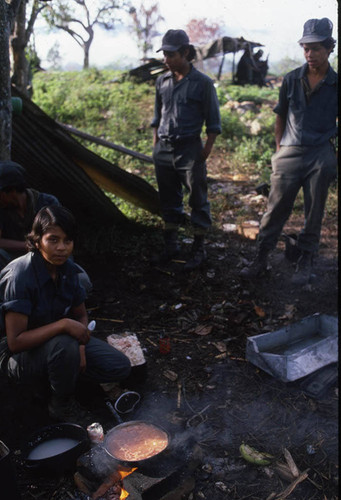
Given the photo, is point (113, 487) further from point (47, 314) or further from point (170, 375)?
point (170, 375)

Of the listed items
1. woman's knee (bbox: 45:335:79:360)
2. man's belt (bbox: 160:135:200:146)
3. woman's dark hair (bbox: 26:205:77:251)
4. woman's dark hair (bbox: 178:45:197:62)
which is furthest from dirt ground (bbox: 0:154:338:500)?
woman's dark hair (bbox: 178:45:197:62)

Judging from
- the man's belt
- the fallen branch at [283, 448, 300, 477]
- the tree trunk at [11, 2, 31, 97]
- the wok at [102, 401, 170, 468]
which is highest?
the tree trunk at [11, 2, 31, 97]

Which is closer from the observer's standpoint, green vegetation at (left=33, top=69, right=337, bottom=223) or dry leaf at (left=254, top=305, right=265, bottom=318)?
dry leaf at (left=254, top=305, right=265, bottom=318)

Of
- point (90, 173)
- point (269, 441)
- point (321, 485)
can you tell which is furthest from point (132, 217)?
point (321, 485)

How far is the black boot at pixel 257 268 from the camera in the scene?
16.6 ft

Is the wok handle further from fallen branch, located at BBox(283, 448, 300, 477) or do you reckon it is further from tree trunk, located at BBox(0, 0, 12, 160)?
tree trunk, located at BBox(0, 0, 12, 160)

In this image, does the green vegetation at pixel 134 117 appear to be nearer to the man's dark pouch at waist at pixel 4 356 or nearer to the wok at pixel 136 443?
the man's dark pouch at waist at pixel 4 356

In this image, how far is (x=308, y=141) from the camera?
4.46 m

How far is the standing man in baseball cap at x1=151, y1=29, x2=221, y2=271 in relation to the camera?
15.8 feet

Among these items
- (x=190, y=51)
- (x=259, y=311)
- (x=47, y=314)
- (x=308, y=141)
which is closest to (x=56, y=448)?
(x=47, y=314)

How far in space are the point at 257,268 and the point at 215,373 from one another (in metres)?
1.74

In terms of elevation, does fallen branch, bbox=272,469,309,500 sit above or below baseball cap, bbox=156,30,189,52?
below

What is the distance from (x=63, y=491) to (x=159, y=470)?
59cm

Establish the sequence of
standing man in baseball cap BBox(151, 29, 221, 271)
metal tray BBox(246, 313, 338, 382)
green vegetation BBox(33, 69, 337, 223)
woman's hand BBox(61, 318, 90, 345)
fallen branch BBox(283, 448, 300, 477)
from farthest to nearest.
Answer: green vegetation BBox(33, 69, 337, 223)
standing man in baseball cap BBox(151, 29, 221, 271)
metal tray BBox(246, 313, 338, 382)
woman's hand BBox(61, 318, 90, 345)
fallen branch BBox(283, 448, 300, 477)
